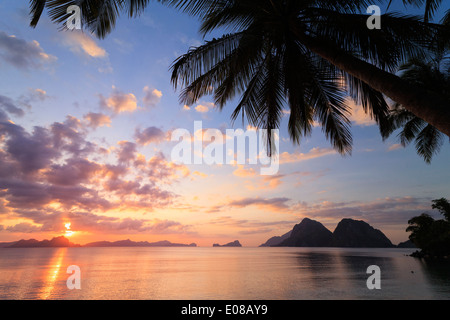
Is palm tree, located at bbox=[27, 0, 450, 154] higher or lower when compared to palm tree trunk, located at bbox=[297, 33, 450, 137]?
higher

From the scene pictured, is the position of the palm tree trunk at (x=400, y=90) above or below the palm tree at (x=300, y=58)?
below

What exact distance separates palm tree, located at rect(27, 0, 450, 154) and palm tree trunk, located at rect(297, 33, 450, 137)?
1cm

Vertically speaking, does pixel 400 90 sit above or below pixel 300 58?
below

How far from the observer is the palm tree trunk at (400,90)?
3209 millimetres

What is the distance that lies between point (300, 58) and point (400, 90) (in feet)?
10.7

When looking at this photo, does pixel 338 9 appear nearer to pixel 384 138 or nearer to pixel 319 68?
pixel 319 68

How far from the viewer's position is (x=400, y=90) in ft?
12.0

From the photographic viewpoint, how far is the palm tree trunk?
3209 mm

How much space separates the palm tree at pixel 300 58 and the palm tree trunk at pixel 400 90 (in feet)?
0.03

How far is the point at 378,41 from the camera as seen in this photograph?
530 centimetres

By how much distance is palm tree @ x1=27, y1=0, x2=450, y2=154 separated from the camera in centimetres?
428
